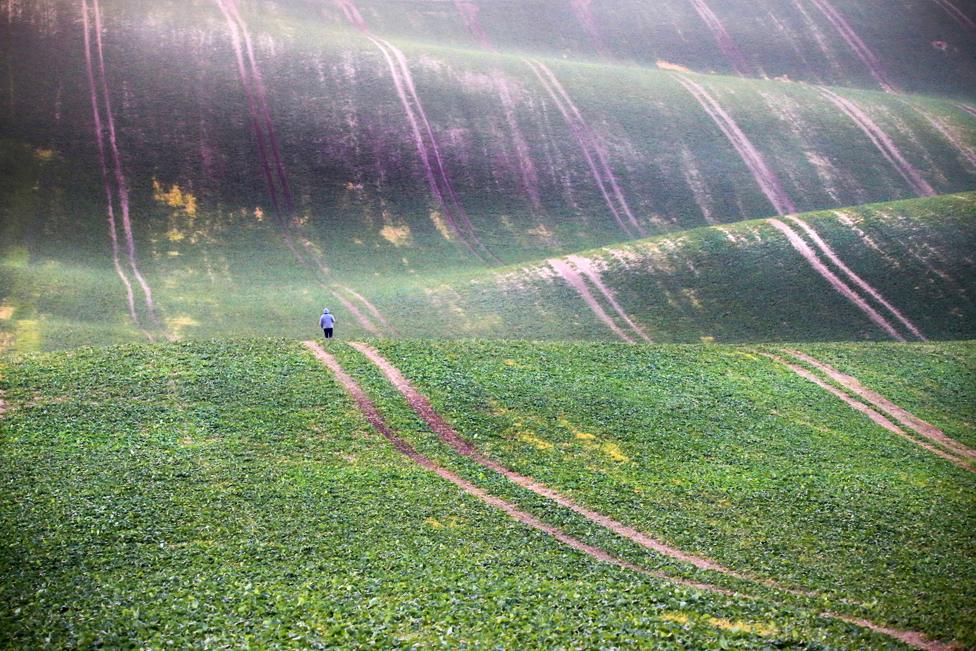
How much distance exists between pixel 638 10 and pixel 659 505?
62046 mm

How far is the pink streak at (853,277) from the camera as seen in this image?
3884cm

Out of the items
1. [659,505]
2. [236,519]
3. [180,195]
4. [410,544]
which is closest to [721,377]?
[659,505]

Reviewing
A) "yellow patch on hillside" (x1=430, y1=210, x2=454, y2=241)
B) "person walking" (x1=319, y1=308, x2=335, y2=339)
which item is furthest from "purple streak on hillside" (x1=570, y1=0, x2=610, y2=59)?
"person walking" (x1=319, y1=308, x2=335, y2=339)

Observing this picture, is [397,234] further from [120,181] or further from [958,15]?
[958,15]

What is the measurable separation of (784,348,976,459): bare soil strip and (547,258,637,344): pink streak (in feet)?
23.9

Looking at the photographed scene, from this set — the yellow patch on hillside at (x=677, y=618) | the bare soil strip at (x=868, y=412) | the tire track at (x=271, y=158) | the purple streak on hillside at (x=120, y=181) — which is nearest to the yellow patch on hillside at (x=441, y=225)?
the tire track at (x=271, y=158)

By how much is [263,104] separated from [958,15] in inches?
2420

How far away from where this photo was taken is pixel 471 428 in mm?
26062

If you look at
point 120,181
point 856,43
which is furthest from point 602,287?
point 856,43

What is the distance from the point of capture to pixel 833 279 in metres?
41.3

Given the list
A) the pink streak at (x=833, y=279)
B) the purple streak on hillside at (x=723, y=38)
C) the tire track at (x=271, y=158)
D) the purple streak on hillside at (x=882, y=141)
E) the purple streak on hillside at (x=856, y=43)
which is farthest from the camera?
the purple streak on hillside at (x=856, y=43)

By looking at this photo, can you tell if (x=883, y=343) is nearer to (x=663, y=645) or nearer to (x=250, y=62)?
(x=663, y=645)

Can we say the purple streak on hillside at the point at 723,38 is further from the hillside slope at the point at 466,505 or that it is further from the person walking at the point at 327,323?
the person walking at the point at 327,323

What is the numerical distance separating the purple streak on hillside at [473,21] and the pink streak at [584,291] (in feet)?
98.4
